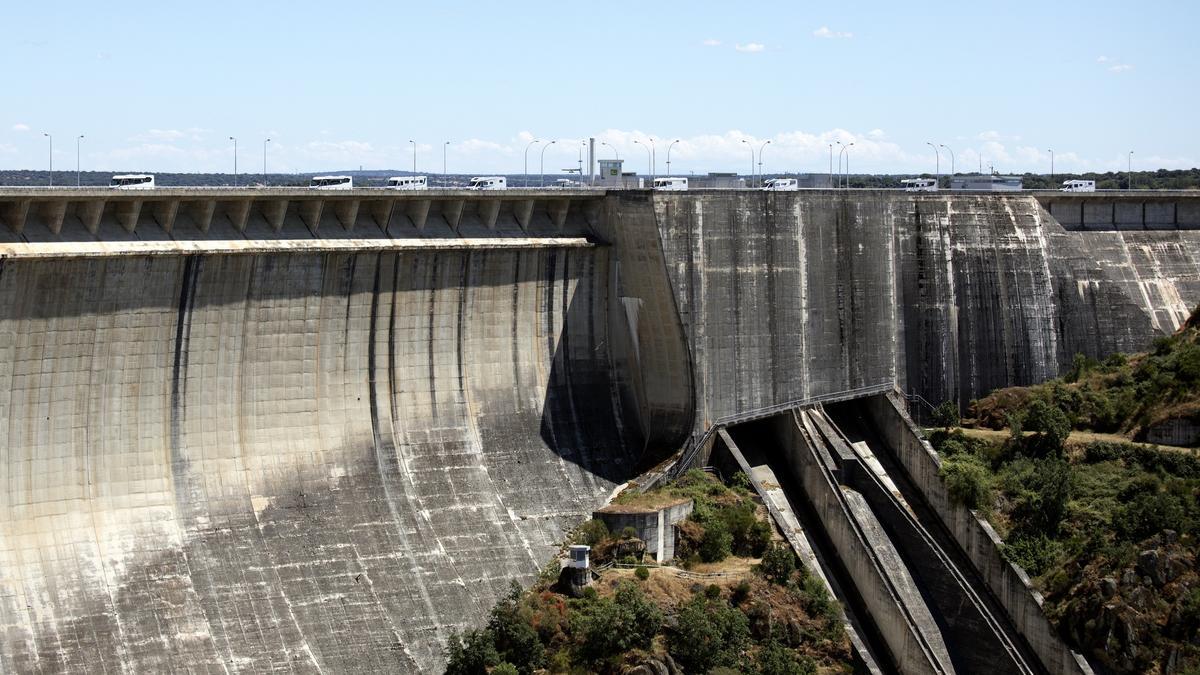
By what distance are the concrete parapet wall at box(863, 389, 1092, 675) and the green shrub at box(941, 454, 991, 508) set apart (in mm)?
366

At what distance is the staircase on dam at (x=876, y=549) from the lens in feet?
187

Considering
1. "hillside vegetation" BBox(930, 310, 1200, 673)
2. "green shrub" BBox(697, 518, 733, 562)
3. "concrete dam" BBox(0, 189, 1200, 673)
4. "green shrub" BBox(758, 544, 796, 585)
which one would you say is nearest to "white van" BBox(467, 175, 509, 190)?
"concrete dam" BBox(0, 189, 1200, 673)

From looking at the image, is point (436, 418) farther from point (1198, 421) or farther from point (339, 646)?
point (1198, 421)

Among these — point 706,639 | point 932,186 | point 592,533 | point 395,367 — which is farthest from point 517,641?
point 932,186

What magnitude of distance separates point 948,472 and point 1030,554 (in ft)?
15.7

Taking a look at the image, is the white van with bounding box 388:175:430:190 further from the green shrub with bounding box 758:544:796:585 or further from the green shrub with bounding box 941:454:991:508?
the green shrub with bounding box 941:454:991:508

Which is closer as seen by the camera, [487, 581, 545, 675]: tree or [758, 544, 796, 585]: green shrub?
[487, 581, 545, 675]: tree

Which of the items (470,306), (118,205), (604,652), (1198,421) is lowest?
(604,652)

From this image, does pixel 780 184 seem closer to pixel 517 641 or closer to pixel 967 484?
pixel 967 484

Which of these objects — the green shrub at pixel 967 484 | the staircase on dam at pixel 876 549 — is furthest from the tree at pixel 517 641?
the green shrub at pixel 967 484

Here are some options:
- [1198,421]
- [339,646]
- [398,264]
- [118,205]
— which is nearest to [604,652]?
[339,646]

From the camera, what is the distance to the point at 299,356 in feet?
178

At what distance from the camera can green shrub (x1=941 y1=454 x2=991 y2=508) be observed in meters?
60.7

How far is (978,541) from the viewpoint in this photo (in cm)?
5988
